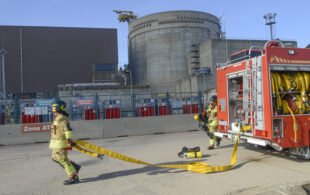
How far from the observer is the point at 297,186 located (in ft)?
→ 14.9

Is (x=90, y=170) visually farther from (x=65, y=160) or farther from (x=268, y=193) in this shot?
(x=268, y=193)

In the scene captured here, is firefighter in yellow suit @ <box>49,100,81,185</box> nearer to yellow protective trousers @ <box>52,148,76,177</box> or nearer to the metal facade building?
yellow protective trousers @ <box>52,148,76,177</box>

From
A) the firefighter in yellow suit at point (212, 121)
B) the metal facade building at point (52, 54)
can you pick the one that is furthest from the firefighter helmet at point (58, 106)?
the metal facade building at point (52, 54)

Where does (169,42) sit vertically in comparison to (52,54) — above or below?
above

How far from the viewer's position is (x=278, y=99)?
6.12 meters

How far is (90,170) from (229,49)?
3910 cm

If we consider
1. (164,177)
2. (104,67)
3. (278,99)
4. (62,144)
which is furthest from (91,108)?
(104,67)

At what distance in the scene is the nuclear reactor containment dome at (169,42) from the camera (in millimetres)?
48281

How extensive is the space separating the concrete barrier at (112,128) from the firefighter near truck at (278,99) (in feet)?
24.5

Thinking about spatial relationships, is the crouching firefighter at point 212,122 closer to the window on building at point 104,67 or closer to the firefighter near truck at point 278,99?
the firefighter near truck at point 278,99

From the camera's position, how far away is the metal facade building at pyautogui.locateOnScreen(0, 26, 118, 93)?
4491 centimetres

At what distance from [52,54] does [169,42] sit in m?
21.8

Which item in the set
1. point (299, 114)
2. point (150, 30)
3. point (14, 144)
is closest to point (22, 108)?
point (14, 144)

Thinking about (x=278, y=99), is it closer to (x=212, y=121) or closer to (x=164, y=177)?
(x=212, y=121)
